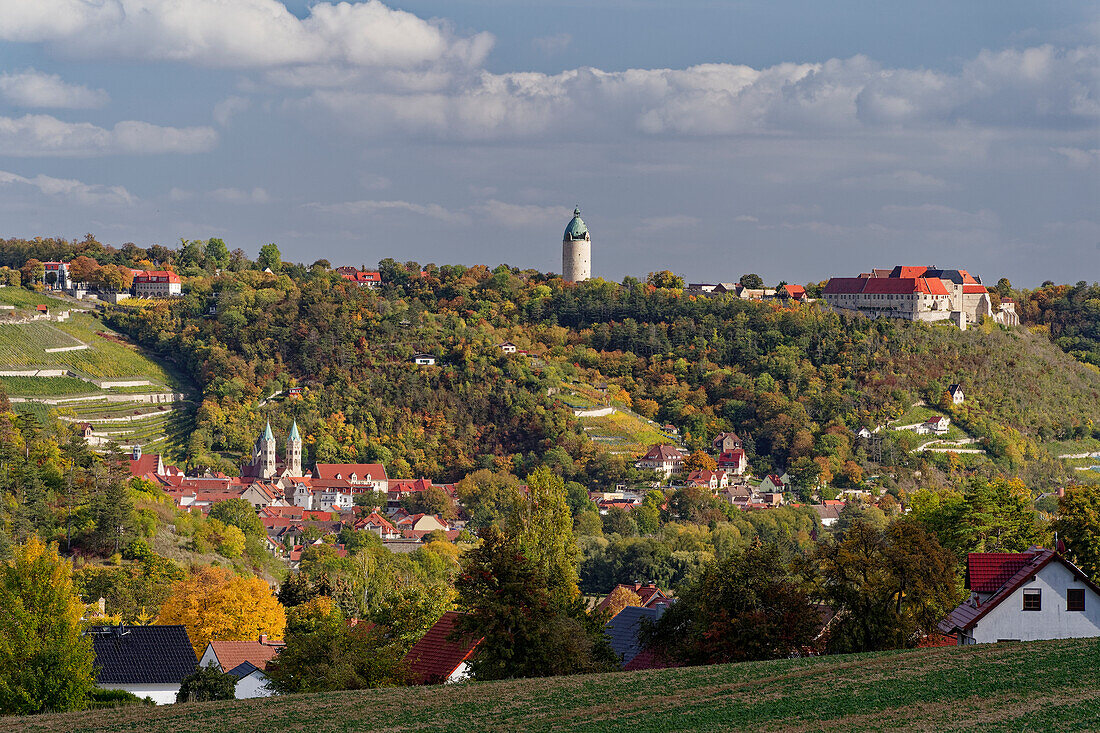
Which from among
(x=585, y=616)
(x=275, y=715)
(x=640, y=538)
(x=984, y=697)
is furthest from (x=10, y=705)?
(x=640, y=538)

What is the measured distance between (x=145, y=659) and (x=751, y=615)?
1716cm

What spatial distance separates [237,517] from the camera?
8106 cm

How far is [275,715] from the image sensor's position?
24.6m

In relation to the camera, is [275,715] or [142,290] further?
[142,290]

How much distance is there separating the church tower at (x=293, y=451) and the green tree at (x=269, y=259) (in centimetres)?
5366

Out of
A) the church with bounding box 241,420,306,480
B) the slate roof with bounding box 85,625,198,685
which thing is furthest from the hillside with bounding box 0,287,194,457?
the slate roof with bounding box 85,625,198,685

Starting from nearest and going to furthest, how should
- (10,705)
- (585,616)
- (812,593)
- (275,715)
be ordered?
(275,715) → (10,705) → (812,593) → (585,616)

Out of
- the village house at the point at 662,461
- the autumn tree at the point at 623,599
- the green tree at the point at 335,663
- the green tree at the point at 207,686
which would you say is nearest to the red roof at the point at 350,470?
the village house at the point at 662,461

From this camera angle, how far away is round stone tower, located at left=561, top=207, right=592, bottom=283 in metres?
173

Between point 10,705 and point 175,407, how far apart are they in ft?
349

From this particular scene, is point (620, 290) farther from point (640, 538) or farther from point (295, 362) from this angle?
point (640, 538)

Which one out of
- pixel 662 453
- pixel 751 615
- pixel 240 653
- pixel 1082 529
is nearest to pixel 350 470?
pixel 662 453

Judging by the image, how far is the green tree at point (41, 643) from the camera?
28953 mm

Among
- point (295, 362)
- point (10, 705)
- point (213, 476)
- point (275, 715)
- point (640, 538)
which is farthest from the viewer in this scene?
point (295, 362)
